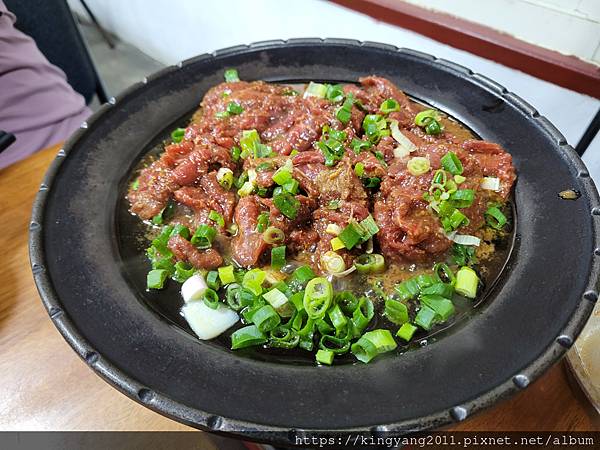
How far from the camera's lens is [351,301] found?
1526 millimetres

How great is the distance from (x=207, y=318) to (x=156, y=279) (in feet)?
0.79

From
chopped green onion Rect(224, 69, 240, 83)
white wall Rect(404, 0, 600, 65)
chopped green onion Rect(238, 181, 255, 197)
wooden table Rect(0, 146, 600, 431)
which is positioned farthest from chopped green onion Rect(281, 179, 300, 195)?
white wall Rect(404, 0, 600, 65)

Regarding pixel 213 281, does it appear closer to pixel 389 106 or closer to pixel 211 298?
pixel 211 298

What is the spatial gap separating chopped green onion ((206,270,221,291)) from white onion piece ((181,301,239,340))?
7 centimetres

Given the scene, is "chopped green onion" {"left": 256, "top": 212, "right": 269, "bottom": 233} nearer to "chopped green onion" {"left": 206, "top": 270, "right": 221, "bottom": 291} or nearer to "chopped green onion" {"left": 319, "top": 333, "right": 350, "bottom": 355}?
"chopped green onion" {"left": 206, "top": 270, "right": 221, "bottom": 291}

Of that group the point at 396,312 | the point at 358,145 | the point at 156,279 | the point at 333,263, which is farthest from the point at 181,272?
the point at 358,145

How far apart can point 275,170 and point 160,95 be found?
79cm

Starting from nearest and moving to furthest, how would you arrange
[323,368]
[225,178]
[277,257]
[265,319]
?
[323,368]
[265,319]
[277,257]
[225,178]

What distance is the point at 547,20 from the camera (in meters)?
2.36

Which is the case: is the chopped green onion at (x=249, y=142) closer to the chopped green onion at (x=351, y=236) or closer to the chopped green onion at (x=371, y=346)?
the chopped green onion at (x=351, y=236)

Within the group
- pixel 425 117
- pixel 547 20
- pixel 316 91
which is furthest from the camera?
pixel 547 20

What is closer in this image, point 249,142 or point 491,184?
point 491,184

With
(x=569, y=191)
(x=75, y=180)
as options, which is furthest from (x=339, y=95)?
(x=75, y=180)

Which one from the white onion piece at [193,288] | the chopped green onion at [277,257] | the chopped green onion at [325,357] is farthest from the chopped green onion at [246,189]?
the chopped green onion at [325,357]
